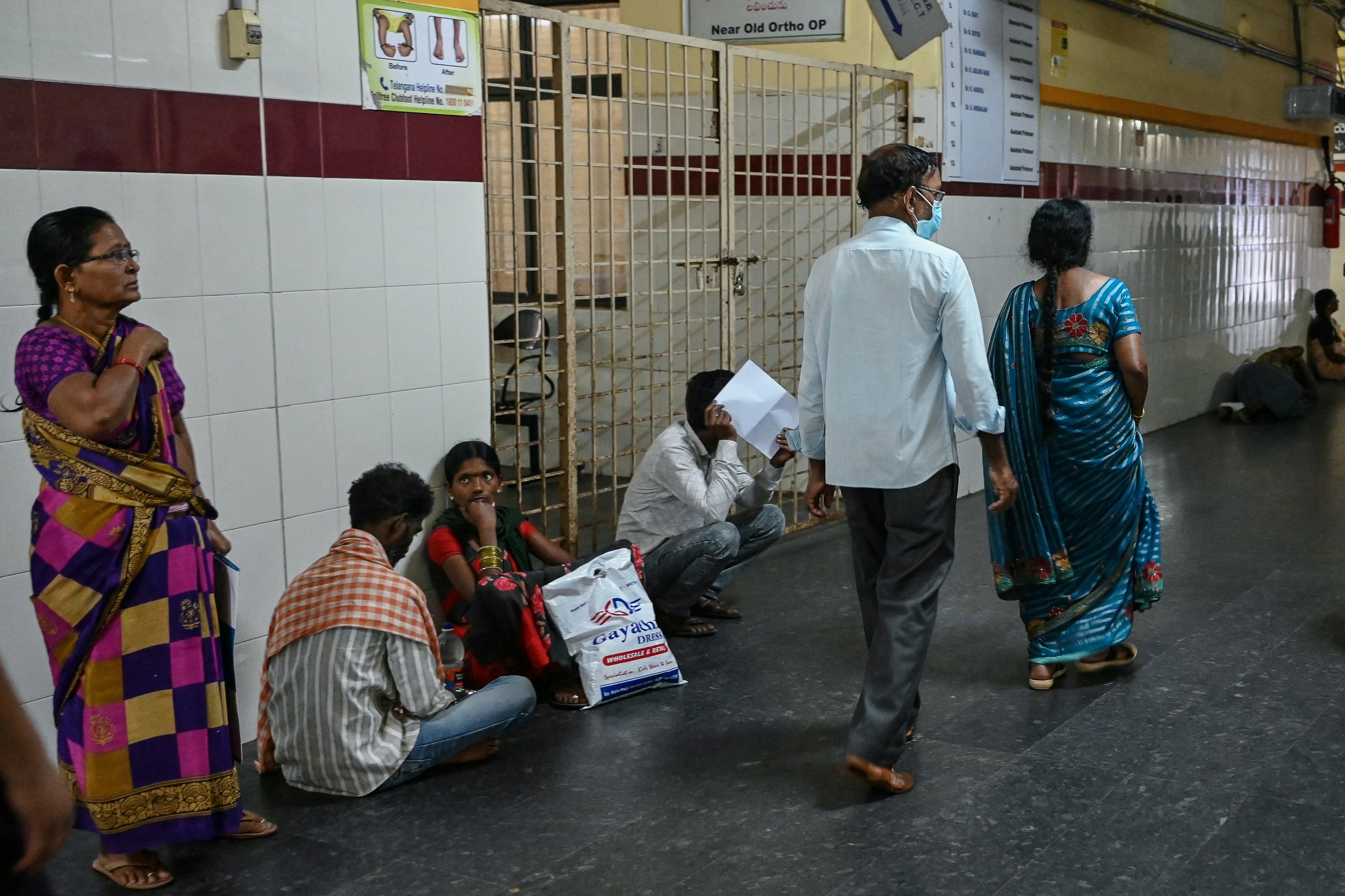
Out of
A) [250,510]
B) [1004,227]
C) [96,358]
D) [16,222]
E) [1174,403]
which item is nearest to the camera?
[96,358]

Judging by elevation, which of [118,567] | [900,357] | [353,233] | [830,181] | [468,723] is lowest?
[468,723]

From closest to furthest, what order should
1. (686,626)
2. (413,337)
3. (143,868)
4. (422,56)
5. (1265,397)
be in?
(143,868) < (422,56) < (413,337) < (686,626) < (1265,397)

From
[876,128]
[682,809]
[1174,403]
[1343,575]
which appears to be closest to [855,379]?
[682,809]

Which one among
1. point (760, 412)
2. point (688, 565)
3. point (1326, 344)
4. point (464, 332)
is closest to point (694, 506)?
point (688, 565)

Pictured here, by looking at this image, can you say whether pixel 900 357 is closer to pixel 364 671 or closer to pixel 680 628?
pixel 364 671

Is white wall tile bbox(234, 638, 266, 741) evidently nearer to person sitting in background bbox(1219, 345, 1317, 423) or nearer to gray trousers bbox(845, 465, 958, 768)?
gray trousers bbox(845, 465, 958, 768)

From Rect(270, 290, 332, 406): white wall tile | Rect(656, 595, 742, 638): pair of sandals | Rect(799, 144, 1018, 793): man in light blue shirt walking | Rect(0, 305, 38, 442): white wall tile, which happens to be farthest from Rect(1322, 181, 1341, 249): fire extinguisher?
Rect(0, 305, 38, 442): white wall tile

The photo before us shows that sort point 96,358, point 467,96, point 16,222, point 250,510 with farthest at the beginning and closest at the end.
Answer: point 467,96 → point 250,510 → point 16,222 → point 96,358

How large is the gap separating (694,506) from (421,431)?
3.16ft

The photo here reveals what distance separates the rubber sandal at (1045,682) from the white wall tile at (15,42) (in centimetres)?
316

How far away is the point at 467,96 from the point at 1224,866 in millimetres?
2982

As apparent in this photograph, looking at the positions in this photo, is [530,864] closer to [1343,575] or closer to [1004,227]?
[1343,575]

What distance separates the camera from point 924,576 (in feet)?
10.4

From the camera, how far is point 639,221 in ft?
23.0
